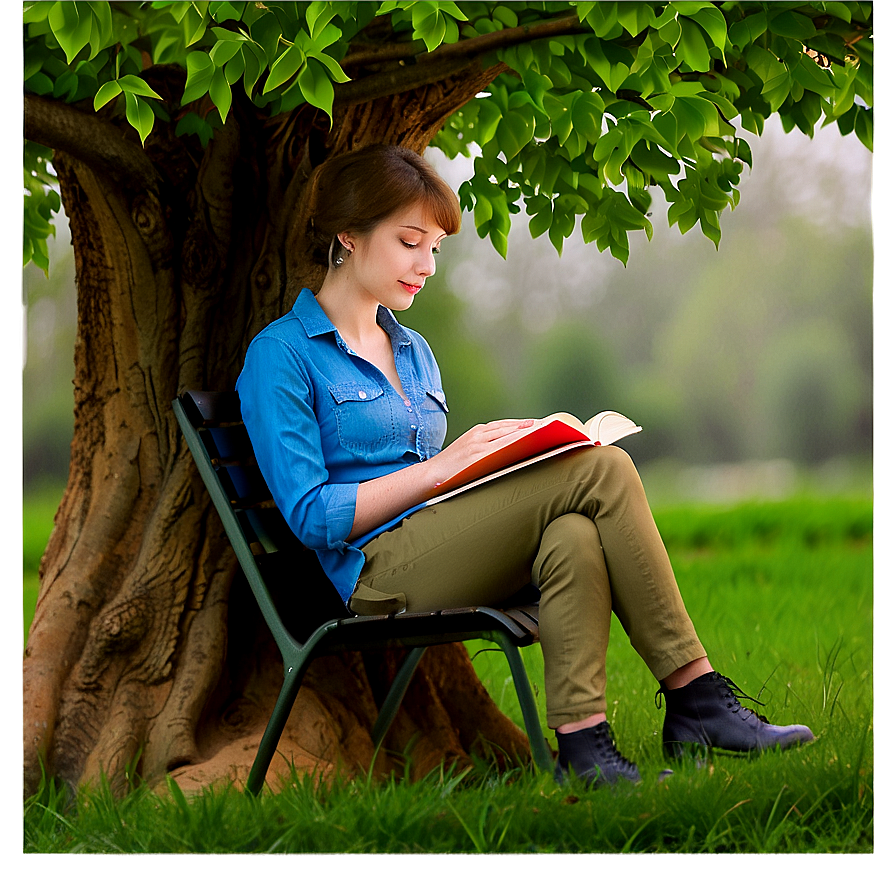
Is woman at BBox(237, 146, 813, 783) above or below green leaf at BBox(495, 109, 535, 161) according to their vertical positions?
below

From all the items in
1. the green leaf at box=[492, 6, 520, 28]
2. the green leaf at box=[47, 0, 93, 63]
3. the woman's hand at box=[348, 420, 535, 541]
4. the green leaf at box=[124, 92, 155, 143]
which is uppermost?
the green leaf at box=[492, 6, 520, 28]

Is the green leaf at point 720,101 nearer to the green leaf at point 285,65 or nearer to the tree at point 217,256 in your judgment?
the tree at point 217,256

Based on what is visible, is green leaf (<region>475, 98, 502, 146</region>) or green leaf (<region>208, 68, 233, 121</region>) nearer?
green leaf (<region>208, 68, 233, 121</region>)

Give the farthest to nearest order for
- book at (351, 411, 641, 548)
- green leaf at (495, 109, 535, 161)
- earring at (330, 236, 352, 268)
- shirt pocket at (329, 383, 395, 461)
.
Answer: green leaf at (495, 109, 535, 161) → earring at (330, 236, 352, 268) → shirt pocket at (329, 383, 395, 461) → book at (351, 411, 641, 548)

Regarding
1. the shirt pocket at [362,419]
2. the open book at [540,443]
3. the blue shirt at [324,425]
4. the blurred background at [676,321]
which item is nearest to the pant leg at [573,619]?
the open book at [540,443]

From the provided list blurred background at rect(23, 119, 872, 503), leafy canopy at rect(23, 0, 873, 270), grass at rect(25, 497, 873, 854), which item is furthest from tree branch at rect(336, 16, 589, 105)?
blurred background at rect(23, 119, 872, 503)

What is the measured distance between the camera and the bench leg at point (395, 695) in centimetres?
234

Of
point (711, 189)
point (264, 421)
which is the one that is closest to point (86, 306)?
point (264, 421)

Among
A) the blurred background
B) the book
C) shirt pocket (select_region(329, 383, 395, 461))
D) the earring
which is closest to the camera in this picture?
the book

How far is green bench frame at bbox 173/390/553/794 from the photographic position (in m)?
1.89

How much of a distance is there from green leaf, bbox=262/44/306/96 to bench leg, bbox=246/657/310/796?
1.11 m

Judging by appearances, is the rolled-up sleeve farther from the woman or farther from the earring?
the earring

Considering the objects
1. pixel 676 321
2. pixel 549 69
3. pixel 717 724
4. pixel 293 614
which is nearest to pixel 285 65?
pixel 549 69

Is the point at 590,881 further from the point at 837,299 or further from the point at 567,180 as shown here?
the point at 837,299
